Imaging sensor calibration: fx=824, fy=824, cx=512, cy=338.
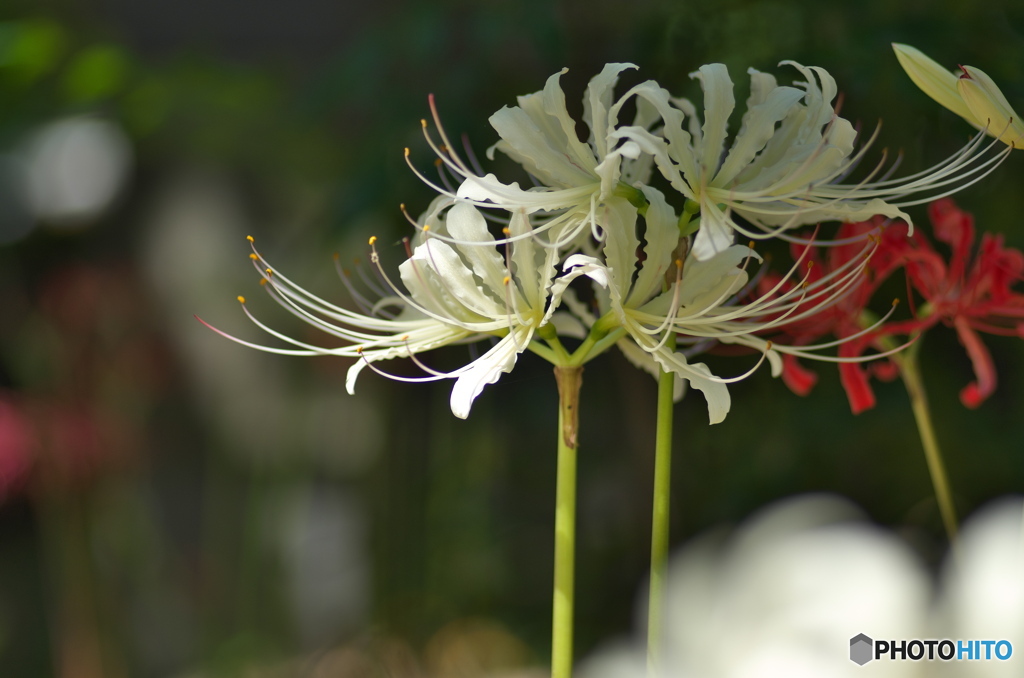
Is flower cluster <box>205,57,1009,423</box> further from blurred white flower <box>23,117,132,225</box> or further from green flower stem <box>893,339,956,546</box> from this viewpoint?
blurred white flower <box>23,117,132,225</box>

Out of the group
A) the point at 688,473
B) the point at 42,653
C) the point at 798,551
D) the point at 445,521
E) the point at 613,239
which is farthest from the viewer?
the point at 42,653

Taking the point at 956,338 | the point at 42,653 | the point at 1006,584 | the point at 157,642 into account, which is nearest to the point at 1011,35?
the point at 956,338

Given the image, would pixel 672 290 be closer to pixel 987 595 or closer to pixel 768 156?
pixel 768 156

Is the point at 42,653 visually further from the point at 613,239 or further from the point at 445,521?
the point at 613,239

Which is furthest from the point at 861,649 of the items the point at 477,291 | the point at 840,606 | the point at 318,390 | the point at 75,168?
the point at 75,168

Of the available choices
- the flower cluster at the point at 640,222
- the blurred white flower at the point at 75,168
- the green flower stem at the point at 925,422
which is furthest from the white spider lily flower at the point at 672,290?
the blurred white flower at the point at 75,168

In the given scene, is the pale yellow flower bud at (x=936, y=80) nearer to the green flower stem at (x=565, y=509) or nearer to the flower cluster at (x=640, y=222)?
the flower cluster at (x=640, y=222)

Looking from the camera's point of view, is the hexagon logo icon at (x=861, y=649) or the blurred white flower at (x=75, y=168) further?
the blurred white flower at (x=75, y=168)
